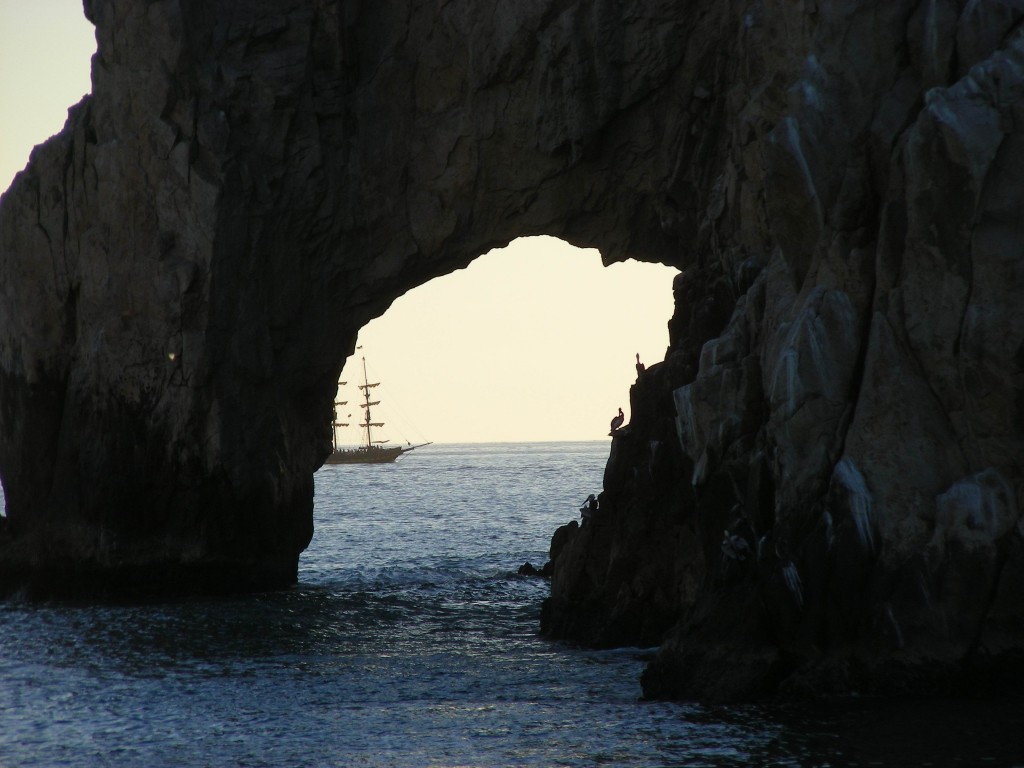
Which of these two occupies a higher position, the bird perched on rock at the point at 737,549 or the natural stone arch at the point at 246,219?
the natural stone arch at the point at 246,219

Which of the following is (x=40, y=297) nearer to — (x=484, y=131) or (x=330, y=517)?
(x=484, y=131)

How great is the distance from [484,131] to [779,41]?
10.4 meters

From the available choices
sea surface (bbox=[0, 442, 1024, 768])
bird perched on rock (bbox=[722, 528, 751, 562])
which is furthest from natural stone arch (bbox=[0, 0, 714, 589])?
bird perched on rock (bbox=[722, 528, 751, 562])

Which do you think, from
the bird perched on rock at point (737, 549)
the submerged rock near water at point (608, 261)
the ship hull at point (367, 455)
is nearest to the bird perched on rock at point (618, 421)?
the submerged rock near water at point (608, 261)

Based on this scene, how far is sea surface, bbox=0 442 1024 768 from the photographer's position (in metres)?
15.2

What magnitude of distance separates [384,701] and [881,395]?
8.40 meters

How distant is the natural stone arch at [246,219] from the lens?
32406 mm

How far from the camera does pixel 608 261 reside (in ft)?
113

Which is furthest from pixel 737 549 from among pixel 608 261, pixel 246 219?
pixel 246 219

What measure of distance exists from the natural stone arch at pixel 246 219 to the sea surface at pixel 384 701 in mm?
3049

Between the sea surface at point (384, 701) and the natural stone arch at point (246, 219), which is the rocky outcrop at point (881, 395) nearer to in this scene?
the sea surface at point (384, 701)

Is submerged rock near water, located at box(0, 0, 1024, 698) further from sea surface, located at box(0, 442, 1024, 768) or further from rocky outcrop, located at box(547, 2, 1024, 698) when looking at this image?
sea surface, located at box(0, 442, 1024, 768)

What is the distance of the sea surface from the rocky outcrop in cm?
100

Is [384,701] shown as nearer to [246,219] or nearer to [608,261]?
[246,219]
